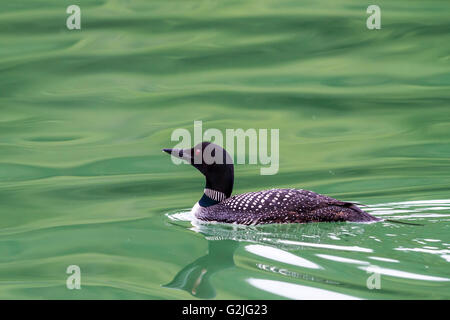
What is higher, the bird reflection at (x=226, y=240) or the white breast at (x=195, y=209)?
the white breast at (x=195, y=209)

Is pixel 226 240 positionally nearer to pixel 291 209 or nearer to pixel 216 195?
pixel 291 209

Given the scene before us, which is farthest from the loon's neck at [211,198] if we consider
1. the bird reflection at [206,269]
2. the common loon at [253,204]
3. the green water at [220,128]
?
the bird reflection at [206,269]

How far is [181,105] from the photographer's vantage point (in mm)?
9930

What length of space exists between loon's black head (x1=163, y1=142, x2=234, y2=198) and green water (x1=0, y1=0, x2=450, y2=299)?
1.22 ft

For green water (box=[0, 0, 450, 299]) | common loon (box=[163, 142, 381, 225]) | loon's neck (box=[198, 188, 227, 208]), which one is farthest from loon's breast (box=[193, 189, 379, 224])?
loon's neck (box=[198, 188, 227, 208])

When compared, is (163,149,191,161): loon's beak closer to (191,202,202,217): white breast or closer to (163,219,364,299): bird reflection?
(191,202,202,217): white breast

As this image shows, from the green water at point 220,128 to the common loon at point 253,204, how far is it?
109 millimetres

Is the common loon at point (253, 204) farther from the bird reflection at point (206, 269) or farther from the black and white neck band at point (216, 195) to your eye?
the bird reflection at point (206, 269)

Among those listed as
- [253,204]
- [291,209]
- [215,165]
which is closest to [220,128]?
[215,165]

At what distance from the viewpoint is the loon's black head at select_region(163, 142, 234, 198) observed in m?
7.05

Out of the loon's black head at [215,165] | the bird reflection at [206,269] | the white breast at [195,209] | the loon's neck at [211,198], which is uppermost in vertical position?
the loon's black head at [215,165]

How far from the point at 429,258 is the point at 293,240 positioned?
985 millimetres

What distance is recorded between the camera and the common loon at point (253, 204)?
6590 mm

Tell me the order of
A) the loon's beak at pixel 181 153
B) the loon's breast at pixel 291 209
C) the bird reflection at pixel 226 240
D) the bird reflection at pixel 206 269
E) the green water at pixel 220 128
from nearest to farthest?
1. the bird reflection at pixel 206 269
2. the bird reflection at pixel 226 240
3. the green water at pixel 220 128
4. the loon's breast at pixel 291 209
5. the loon's beak at pixel 181 153
